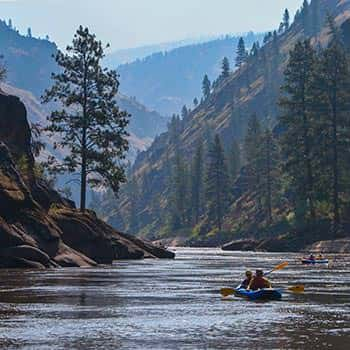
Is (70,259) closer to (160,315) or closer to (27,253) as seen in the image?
(27,253)

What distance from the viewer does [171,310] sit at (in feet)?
94.9

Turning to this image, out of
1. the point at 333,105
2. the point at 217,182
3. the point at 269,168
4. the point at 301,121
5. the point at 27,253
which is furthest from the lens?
the point at 217,182

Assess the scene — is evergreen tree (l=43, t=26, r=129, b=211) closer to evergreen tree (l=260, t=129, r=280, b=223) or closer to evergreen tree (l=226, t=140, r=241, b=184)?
evergreen tree (l=260, t=129, r=280, b=223)

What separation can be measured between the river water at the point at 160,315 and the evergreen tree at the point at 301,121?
5635cm

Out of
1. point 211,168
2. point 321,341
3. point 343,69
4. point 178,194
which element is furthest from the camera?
point 178,194

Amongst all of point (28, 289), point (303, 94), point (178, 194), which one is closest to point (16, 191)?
point (28, 289)

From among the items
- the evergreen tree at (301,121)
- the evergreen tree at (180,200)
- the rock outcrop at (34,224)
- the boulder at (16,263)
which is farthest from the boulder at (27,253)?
the evergreen tree at (180,200)

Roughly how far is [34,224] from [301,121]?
5470cm

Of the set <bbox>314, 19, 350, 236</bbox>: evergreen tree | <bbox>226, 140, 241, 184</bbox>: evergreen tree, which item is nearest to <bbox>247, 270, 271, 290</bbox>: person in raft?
<bbox>314, 19, 350, 236</bbox>: evergreen tree

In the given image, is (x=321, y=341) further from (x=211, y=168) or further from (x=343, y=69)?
(x=211, y=168)

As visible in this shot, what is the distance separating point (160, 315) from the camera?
2745 centimetres

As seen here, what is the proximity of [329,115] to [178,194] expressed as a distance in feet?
282

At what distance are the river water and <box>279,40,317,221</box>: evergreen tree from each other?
185 ft

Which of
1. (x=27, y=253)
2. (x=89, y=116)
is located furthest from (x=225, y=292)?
(x=89, y=116)
